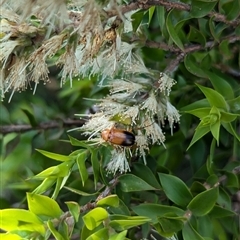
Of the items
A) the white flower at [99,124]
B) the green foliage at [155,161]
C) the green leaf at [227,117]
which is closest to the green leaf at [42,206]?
the green foliage at [155,161]

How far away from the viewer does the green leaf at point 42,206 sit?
487 mm

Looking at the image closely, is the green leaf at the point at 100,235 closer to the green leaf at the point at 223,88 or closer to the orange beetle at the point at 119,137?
the orange beetle at the point at 119,137

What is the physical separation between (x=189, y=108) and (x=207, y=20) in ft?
0.41

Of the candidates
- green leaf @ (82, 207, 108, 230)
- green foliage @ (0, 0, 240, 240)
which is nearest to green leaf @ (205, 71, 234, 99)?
green foliage @ (0, 0, 240, 240)

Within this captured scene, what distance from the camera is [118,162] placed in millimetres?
562

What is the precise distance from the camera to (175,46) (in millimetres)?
605

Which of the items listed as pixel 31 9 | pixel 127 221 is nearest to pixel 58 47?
pixel 31 9

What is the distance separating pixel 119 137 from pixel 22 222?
14 centimetres

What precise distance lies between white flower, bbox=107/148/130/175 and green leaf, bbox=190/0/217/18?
0.18 meters

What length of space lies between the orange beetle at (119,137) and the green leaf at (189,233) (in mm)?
111

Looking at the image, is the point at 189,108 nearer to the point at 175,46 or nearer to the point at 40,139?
the point at 175,46

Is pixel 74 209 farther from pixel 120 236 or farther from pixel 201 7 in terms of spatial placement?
pixel 201 7

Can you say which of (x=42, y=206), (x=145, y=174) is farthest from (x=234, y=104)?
(x=42, y=206)

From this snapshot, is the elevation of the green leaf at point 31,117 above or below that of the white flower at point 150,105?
below
